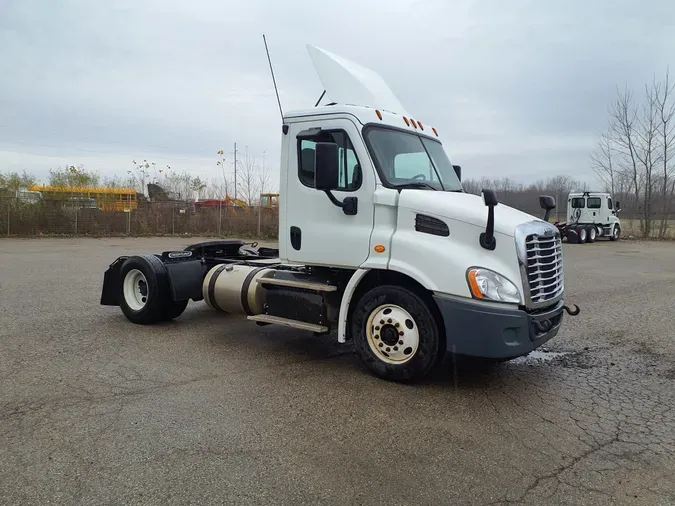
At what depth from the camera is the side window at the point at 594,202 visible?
30.4m

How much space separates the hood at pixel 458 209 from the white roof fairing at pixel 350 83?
1380mm

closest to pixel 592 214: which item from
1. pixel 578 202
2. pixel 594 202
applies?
pixel 594 202

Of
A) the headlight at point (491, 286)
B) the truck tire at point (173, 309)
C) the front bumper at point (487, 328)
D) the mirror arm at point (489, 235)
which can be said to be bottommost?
the truck tire at point (173, 309)

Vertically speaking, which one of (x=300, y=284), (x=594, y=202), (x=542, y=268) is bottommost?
(x=300, y=284)

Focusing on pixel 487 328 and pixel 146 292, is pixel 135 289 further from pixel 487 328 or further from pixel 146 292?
pixel 487 328

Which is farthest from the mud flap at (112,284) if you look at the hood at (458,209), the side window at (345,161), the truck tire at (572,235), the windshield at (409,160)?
the truck tire at (572,235)

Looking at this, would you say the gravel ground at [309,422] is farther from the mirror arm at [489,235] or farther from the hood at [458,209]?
the hood at [458,209]

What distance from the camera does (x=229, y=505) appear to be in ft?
9.68

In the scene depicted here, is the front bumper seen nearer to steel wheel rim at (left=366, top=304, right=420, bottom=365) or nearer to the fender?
steel wheel rim at (left=366, top=304, right=420, bottom=365)

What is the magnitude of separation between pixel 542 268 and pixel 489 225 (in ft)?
2.46

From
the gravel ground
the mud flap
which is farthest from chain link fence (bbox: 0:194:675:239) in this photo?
the gravel ground

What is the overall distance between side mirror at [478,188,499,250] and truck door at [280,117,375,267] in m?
1.12

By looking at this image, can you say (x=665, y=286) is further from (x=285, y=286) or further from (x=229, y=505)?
(x=229, y=505)

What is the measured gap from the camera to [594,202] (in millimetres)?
30516
